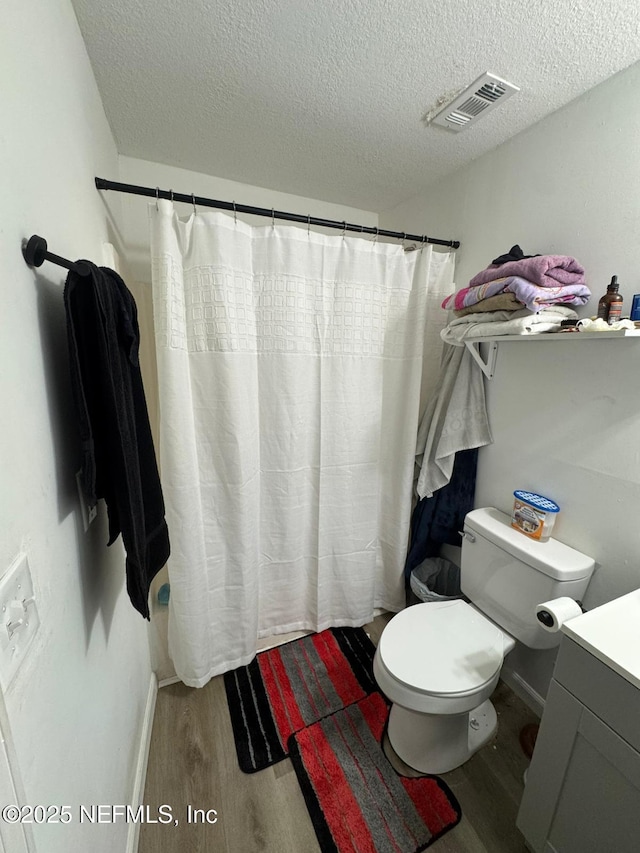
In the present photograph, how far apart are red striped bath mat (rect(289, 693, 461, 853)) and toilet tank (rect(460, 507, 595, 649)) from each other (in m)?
0.60

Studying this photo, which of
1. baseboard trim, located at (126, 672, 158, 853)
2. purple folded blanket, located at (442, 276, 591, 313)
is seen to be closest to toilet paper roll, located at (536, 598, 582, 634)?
purple folded blanket, located at (442, 276, 591, 313)

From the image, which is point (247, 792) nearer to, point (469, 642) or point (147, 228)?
point (469, 642)

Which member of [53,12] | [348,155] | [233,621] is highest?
[348,155]

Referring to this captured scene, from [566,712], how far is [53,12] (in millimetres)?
1988

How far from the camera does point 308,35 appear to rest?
94 cm

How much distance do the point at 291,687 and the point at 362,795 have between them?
456 mm

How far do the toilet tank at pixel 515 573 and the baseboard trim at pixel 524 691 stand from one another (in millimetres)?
367

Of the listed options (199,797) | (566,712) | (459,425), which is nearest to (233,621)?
(199,797)

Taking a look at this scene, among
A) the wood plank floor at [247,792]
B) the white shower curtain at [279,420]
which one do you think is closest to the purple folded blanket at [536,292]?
the white shower curtain at [279,420]

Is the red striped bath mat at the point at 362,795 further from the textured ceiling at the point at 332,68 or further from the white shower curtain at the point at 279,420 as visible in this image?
the textured ceiling at the point at 332,68

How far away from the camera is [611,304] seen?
3.33 ft

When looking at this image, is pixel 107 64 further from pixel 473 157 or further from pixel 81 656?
pixel 81 656

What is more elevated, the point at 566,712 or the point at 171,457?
the point at 171,457

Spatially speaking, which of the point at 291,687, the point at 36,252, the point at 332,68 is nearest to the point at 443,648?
the point at 291,687
